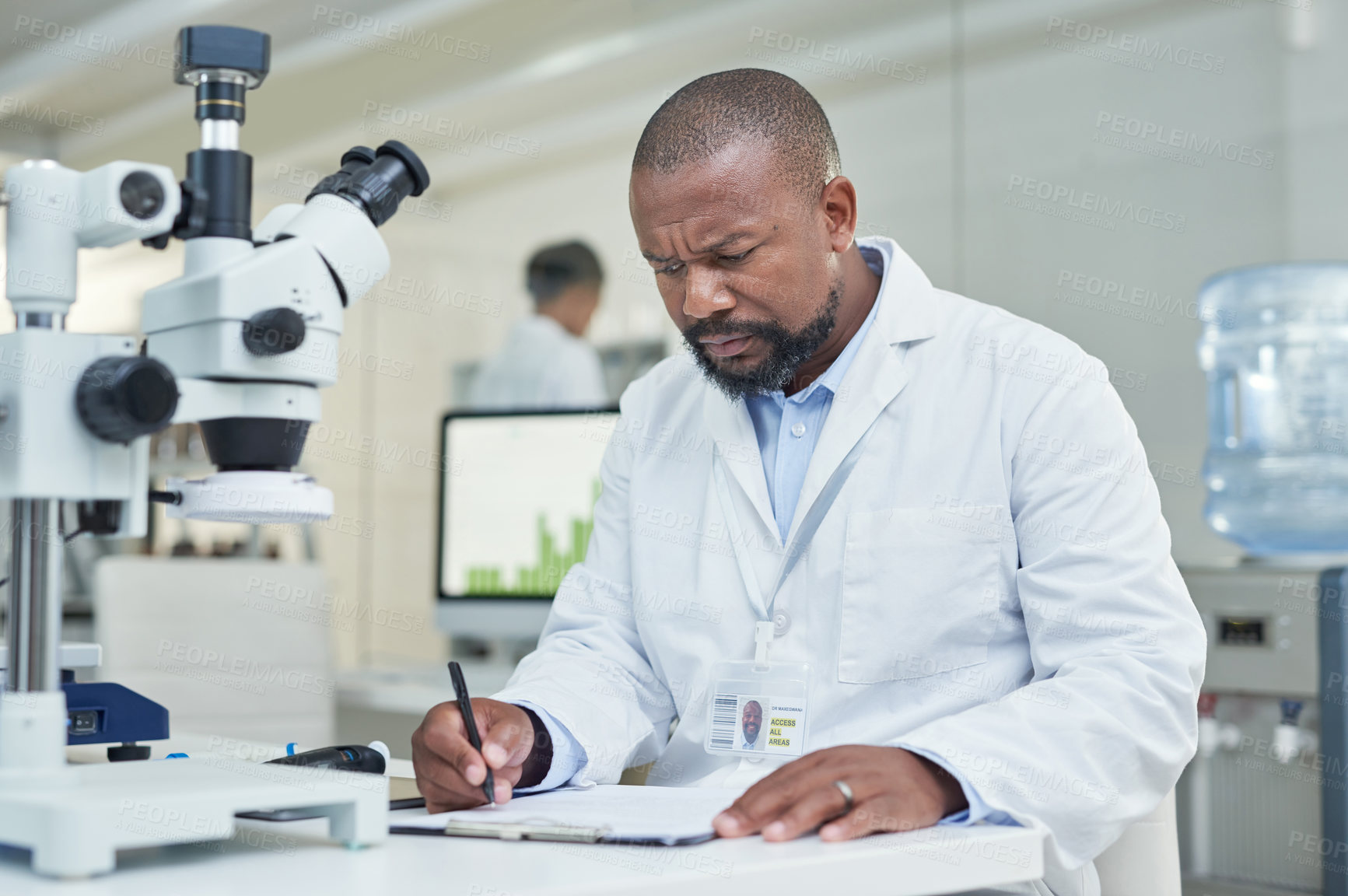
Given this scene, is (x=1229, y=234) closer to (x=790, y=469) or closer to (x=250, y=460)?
(x=790, y=469)

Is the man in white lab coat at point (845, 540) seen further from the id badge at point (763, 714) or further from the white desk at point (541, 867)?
the white desk at point (541, 867)

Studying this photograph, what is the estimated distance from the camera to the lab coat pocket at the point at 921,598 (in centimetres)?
125

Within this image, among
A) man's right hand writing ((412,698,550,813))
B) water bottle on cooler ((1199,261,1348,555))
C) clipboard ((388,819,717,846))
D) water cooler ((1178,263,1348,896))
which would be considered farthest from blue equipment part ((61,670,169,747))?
water bottle on cooler ((1199,261,1348,555))

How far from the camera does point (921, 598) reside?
1263 mm

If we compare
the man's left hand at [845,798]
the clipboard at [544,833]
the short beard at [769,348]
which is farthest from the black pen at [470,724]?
the short beard at [769,348]

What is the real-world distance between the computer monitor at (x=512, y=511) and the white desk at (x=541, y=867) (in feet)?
5.87

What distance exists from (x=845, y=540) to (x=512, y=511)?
1.56 meters

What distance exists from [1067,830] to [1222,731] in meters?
1.37

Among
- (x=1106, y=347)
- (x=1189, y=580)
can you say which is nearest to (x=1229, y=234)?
(x=1106, y=347)

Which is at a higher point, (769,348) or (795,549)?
(769,348)

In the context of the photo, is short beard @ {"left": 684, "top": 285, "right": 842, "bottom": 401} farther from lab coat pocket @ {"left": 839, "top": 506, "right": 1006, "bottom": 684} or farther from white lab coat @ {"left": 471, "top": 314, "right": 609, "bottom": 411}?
white lab coat @ {"left": 471, "top": 314, "right": 609, "bottom": 411}

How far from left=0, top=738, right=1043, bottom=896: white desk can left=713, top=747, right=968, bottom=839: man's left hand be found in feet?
0.04

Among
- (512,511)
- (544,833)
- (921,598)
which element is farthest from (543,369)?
(544,833)

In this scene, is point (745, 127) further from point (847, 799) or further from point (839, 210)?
point (847, 799)
